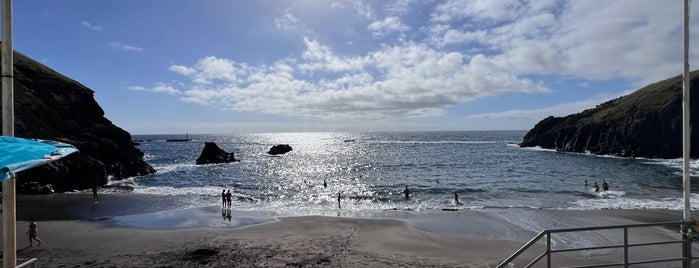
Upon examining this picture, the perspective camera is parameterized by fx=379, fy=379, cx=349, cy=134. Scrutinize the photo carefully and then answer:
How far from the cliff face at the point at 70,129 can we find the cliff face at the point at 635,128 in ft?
333

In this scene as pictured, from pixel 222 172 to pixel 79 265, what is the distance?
1941 inches

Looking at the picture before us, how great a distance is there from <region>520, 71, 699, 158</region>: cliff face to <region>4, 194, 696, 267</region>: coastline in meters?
69.9

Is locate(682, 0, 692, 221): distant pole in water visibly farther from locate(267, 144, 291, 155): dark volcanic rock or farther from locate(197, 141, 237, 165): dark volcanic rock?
locate(267, 144, 291, 155): dark volcanic rock

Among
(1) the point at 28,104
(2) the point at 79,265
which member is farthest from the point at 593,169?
(1) the point at 28,104

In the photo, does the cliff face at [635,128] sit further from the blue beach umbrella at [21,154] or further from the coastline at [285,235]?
the blue beach umbrella at [21,154]

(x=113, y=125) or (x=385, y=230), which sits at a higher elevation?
(x=113, y=125)

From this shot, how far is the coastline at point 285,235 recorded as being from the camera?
57.6 feet

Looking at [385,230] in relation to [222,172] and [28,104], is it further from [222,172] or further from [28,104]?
[28,104]

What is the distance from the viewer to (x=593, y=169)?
62250 millimetres

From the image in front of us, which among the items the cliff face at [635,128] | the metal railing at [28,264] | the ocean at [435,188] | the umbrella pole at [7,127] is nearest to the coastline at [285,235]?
the ocean at [435,188]

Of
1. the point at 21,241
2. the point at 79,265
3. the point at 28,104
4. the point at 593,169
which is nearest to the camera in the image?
the point at 79,265

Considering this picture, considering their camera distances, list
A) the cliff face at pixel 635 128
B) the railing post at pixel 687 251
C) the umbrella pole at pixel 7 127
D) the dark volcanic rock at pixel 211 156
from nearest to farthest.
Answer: the umbrella pole at pixel 7 127, the railing post at pixel 687 251, the dark volcanic rock at pixel 211 156, the cliff face at pixel 635 128

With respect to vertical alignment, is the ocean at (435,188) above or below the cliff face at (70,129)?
below

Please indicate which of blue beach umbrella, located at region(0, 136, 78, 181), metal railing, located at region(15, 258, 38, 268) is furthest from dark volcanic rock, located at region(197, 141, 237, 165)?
blue beach umbrella, located at region(0, 136, 78, 181)
